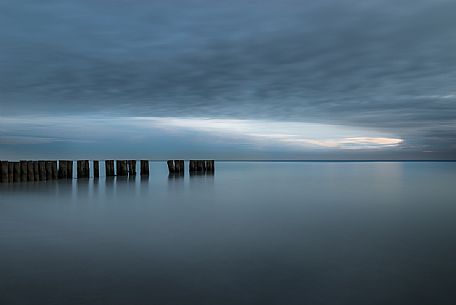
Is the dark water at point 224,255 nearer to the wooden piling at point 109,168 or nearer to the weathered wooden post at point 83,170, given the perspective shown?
Result: the weathered wooden post at point 83,170

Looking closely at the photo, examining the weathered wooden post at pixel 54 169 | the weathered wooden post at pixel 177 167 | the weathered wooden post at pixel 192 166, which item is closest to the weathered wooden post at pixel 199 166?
the weathered wooden post at pixel 192 166

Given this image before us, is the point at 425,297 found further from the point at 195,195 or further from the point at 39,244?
the point at 195,195

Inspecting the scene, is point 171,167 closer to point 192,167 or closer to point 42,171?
point 192,167

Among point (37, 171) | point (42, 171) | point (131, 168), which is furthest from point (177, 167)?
point (37, 171)

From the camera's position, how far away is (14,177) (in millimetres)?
18516

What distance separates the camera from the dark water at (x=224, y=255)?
13.6ft

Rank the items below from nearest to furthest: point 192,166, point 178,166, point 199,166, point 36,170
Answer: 1. point 36,170
2. point 178,166
3. point 192,166
4. point 199,166

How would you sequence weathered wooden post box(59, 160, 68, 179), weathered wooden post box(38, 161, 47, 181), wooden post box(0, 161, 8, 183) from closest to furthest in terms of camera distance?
1. wooden post box(0, 161, 8, 183)
2. weathered wooden post box(38, 161, 47, 181)
3. weathered wooden post box(59, 160, 68, 179)

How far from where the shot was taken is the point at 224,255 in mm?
5789

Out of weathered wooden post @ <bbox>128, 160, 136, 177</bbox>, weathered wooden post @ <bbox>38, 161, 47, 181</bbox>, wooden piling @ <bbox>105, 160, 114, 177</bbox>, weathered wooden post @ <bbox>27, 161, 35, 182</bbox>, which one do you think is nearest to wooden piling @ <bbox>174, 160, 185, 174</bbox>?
weathered wooden post @ <bbox>128, 160, 136, 177</bbox>

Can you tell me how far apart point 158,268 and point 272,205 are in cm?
756

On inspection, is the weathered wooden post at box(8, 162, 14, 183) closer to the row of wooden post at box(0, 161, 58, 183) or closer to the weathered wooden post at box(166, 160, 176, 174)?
the row of wooden post at box(0, 161, 58, 183)

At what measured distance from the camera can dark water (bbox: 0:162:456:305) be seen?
13.6ft

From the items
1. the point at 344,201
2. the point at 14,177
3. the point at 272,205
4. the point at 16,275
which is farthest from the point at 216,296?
the point at 14,177
